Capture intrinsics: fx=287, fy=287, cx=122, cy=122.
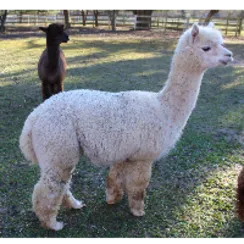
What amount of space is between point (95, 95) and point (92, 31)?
16861 millimetres

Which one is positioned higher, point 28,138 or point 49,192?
point 28,138

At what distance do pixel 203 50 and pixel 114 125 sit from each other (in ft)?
A: 3.23

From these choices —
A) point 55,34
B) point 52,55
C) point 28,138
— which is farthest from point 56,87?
point 28,138

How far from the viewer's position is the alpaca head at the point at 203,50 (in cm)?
242

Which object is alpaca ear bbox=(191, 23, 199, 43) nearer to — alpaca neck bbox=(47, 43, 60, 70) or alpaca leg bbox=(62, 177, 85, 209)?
alpaca leg bbox=(62, 177, 85, 209)

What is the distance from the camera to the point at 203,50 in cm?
243

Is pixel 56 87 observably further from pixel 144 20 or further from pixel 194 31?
pixel 144 20

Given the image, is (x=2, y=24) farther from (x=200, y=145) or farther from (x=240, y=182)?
(x=240, y=182)

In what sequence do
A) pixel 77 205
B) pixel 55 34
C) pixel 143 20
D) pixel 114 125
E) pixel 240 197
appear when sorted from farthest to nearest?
pixel 143 20
pixel 55 34
pixel 77 205
pixel 240 197
pixel 114 125

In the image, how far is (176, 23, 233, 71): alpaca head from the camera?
242 centimetres

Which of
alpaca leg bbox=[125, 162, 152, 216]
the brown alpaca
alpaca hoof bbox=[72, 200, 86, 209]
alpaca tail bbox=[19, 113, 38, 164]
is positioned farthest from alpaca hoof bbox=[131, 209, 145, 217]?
the brown alpaca

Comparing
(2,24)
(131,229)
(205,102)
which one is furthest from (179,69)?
(2,24)

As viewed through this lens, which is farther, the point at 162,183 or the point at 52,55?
the point at 52,55

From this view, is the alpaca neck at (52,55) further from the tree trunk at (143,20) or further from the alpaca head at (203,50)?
the tree trunk at (143,20)
